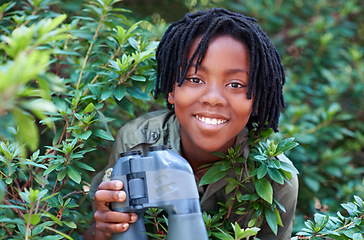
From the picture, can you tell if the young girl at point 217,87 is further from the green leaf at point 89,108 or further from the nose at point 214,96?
the green leaf at point 89,108

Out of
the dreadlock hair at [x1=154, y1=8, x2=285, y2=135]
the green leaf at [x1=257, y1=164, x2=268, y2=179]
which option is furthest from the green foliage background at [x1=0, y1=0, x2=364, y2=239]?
the green leaf at [x1=257, y1=164, x2=268, y2=179]

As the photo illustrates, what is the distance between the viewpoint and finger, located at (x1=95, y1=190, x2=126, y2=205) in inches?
64.9

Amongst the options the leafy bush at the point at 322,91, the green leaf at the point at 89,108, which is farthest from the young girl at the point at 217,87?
the leafy bush at the point at 322,91

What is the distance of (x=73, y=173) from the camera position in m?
1.84

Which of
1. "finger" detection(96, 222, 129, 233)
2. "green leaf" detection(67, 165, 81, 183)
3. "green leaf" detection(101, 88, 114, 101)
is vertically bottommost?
"finger" detection(96, 222, 129, 233)

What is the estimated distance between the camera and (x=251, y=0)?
449 centimetres

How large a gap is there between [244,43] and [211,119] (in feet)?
1.07

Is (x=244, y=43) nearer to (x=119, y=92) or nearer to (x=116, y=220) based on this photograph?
(x=119, y=92)

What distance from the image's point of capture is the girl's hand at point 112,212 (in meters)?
1.67

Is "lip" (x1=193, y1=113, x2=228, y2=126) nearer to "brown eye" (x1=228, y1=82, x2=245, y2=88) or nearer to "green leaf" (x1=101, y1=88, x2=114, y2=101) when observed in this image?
"brown eye" (x1=228, y1=82, x2=245, y2=88)

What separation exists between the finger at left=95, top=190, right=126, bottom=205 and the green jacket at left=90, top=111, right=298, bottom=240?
461 millimetres

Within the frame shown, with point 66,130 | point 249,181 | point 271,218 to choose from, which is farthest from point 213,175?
point 66,130

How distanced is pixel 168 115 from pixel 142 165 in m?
0.73

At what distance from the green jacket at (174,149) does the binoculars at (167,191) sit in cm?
46
